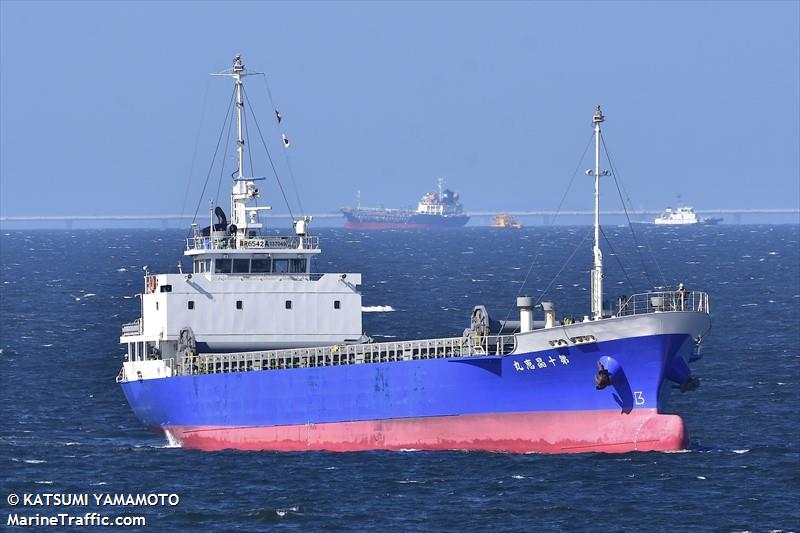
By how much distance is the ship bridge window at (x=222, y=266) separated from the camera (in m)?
56.1

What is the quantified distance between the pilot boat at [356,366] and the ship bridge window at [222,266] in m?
0.03

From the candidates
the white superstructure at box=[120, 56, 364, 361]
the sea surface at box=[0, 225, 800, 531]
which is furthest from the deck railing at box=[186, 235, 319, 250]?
the sea surface at box=[0, 225, 800, 531]

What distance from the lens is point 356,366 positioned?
5022cm

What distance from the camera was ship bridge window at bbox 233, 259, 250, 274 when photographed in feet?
184

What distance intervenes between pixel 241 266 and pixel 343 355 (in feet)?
19.3

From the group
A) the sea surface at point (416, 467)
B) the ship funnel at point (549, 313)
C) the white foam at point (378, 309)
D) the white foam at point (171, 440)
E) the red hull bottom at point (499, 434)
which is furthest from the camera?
the white foam at point (378, 309)

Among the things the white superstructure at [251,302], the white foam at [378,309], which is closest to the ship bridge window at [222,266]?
the white superstructure at [251,302]

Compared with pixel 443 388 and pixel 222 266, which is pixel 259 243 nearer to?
pixel 222 266

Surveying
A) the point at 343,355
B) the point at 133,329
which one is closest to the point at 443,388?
the point at 343,355

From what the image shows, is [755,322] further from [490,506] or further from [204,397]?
[490,506]

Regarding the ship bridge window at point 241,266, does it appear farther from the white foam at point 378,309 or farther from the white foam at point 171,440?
the white foam at point 378,309

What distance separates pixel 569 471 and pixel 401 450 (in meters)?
5.92

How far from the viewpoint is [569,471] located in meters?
46.2

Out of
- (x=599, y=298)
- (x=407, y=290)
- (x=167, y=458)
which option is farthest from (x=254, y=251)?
(x=407, y=290)
